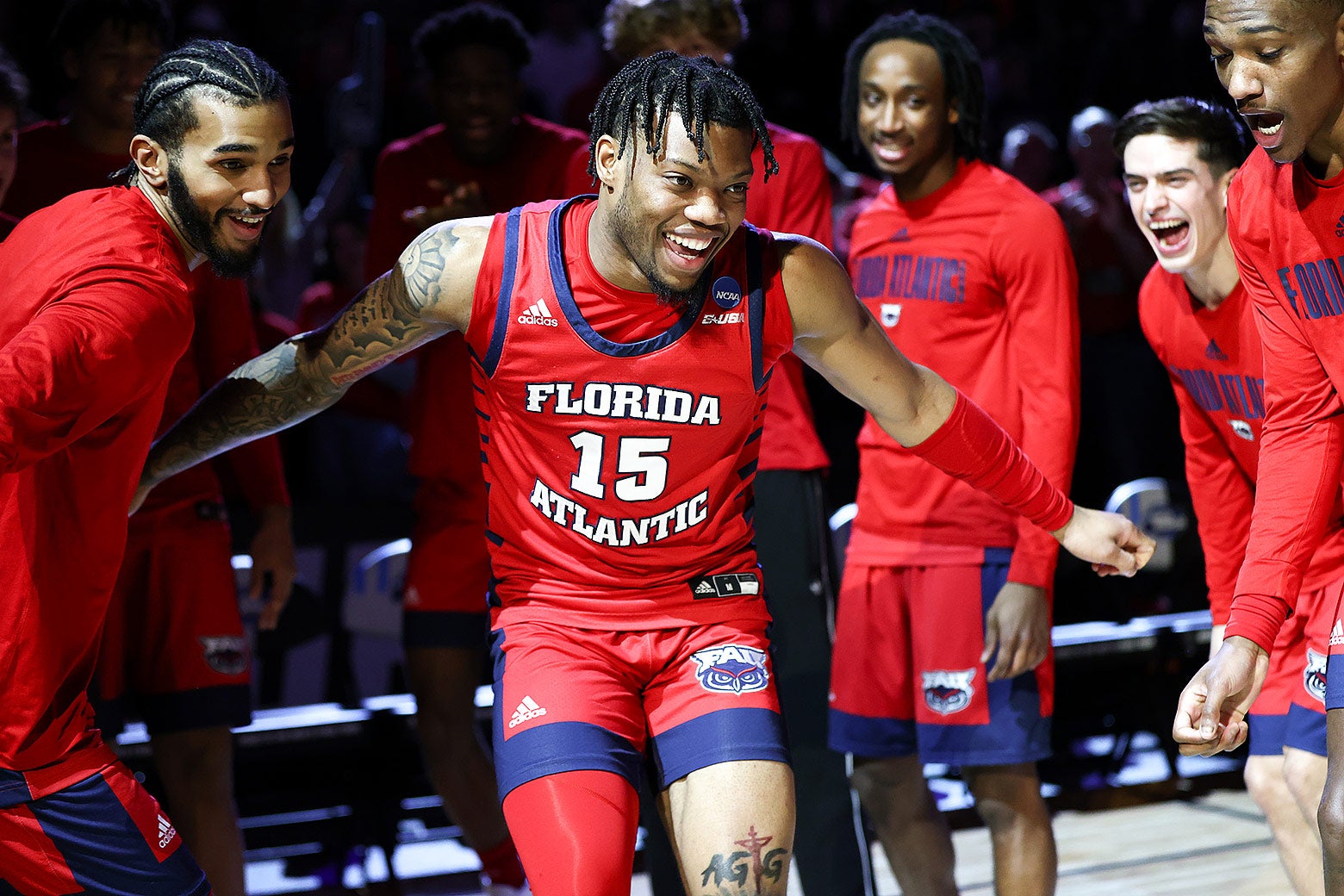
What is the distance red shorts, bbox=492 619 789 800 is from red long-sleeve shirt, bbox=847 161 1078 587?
37.8 inches

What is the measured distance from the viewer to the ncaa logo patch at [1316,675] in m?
2.86

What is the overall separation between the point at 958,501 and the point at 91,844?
2089 mm

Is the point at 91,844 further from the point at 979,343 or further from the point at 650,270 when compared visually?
the point at 979,343

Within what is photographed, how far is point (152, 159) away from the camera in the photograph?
259 cm

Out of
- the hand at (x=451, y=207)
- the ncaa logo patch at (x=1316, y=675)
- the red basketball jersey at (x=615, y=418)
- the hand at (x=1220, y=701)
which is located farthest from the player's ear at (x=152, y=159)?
the ncaa logo patch at (x=1316, y=675)

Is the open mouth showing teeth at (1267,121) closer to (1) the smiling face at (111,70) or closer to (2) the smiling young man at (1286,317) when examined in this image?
(2) the smiling young man at (1286,317)

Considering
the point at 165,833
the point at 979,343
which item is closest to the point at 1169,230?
the point at 979,343

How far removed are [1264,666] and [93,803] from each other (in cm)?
208

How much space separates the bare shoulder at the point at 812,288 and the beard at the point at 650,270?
0.18 metres

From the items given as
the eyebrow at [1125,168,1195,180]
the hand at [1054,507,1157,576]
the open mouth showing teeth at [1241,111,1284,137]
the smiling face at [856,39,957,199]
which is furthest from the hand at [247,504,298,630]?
the open mouth showing teeth at [1241,111,1284,137]

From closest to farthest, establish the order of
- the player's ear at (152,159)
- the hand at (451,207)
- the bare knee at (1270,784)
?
the player's ear at (152,159) < the bare knee at (1270,784) < the hand at (451,207)

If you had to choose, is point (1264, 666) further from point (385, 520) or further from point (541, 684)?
point (385, 520)

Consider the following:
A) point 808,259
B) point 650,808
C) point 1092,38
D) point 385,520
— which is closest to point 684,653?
point 808,259

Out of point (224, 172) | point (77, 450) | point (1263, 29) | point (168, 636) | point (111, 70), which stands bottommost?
point (168, 636)
